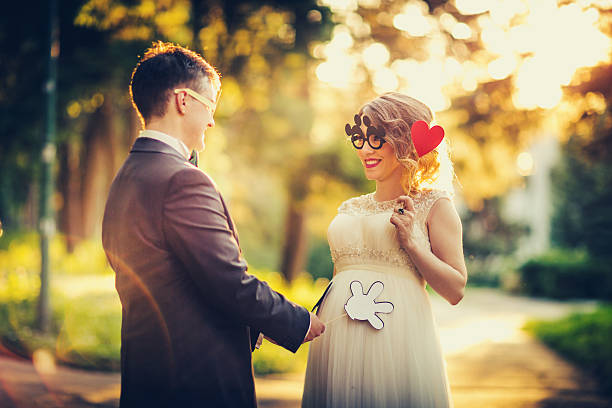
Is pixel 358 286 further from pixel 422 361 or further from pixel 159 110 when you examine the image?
pixel 159 110

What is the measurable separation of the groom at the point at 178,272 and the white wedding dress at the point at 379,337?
0.47 meters

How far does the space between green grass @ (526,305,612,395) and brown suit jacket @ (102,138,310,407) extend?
6603 mm

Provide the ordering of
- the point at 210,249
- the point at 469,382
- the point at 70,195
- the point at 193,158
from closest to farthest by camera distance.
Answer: the point at 210,249
the point at 193,158
the point at 469,382
the point at 70,195

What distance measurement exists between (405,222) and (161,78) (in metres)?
1.31

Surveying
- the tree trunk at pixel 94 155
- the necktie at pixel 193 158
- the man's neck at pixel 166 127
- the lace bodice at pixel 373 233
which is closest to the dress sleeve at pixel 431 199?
the lace bodice at pixel 373 233

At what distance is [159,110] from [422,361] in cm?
173

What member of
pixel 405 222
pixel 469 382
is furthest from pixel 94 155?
pixel 405 222

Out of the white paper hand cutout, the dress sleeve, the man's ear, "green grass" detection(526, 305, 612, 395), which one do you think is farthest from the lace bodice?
"green grass" detection(526, 305, 612, 395)

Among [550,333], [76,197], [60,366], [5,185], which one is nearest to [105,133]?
[76,197]

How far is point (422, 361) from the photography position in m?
2.77

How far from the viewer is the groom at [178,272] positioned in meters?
2.25

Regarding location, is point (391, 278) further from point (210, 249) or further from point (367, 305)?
point (210, 249)

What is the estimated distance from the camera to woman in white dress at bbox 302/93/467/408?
274 cm

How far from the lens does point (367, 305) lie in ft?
9.21
